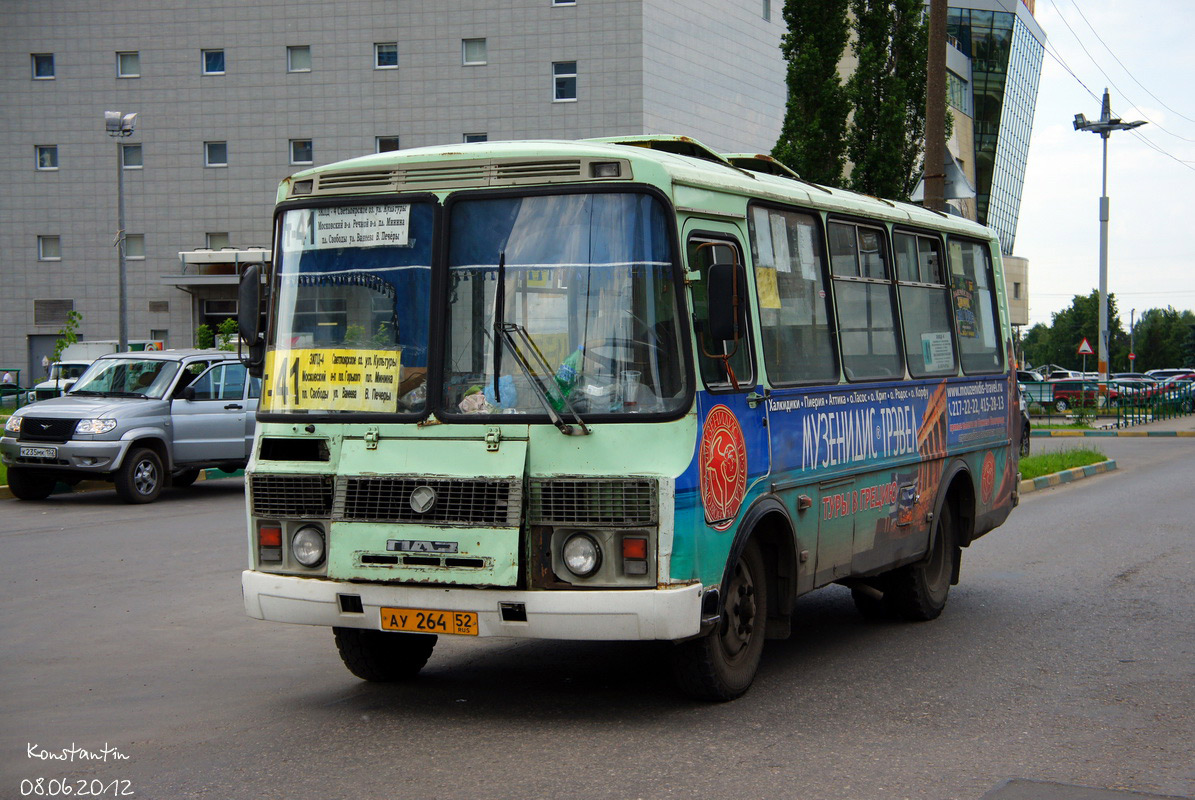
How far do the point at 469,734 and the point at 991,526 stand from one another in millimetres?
5716

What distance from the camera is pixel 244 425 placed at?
Answer: 18594 millimetres

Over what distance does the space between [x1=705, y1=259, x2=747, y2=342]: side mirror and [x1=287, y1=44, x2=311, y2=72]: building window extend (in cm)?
5060

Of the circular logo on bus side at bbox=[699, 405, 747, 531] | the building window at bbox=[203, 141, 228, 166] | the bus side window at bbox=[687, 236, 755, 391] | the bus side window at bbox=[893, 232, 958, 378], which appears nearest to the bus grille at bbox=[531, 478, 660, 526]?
the circular logo on bus side at bbox=[699, 405, 747, 531]

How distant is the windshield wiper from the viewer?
608cm

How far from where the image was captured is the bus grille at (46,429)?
1703cm

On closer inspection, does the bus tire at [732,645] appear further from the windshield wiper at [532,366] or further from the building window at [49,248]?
the building window at [49,248]

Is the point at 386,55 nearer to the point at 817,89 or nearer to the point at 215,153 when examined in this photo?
the point at 215,153

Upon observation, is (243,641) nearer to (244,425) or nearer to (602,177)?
(602,177)

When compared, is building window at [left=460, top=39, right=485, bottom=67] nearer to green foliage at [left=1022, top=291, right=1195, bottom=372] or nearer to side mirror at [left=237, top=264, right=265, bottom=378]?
side mirror at [left=237, top=264, right=265, bottom=378]

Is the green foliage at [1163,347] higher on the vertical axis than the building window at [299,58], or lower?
lower

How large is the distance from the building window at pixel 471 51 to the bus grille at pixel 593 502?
48.8 meters

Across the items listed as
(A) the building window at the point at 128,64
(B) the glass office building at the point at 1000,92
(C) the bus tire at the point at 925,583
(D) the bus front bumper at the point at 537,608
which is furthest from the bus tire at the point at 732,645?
(B) the glass office building at the point at 1000,92

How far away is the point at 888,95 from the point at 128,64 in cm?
4141

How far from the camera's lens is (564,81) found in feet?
170
